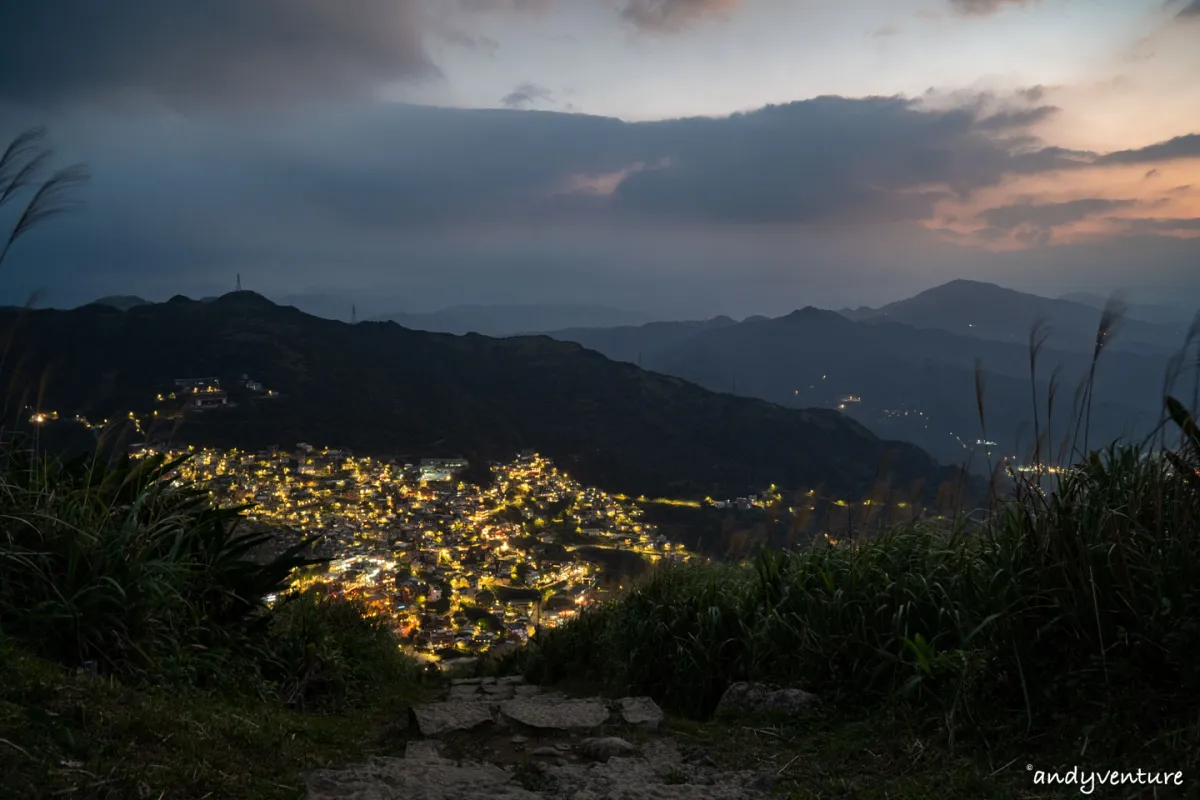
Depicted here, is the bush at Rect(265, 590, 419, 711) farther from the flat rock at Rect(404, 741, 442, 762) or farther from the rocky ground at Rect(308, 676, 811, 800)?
the flat rock at Rect(404, 741, 442, 762)

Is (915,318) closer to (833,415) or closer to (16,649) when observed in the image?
(833,415)

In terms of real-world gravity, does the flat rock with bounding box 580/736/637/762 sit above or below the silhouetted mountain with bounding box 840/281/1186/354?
below

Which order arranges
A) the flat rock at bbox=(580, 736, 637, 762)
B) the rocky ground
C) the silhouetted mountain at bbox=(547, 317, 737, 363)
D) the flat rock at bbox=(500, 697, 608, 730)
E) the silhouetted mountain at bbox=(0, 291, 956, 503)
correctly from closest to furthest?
the rocky ground < the flat rock at bbox=(580, 736, 637, 762) < the flat rock at bbox=(500, 697, 608, 730) < the silhouetted mountain at bbox=(0, 291, 956, 503) < the silhouetted mountain at bbox=(547, 317, 737, 363)

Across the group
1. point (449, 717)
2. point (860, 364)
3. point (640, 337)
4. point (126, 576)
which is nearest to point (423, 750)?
point (449, 717)

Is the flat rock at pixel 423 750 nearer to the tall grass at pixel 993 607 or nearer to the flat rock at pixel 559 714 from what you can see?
the flat rock at pixel 559 714

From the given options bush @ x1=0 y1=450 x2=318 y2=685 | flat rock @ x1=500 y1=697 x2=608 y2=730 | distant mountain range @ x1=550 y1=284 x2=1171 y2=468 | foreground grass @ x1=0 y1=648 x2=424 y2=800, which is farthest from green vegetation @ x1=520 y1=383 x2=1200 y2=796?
distant mountain range @ x1=550 y1=284 x2=1171 y2=468

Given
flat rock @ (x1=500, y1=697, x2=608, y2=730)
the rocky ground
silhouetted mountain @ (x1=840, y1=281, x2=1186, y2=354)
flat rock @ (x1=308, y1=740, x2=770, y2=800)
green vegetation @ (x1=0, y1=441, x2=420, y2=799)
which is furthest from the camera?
silhouetted mountain @ (x1=840, y1=281, x2=1186, y2=354)

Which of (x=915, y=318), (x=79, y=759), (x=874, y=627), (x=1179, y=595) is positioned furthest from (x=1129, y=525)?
(x=915, y=318)
